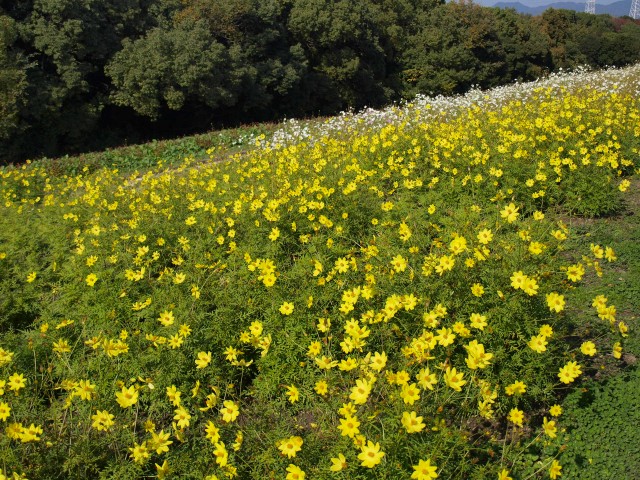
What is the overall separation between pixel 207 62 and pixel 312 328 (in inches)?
710

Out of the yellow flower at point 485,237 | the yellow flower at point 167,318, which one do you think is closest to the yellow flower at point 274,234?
the yellow flower at point 167,318

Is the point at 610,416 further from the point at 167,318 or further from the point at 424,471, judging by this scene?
the point at 167,318

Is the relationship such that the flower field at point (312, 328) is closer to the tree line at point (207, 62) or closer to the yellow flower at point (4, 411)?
the yellow flower at point (4, 411)

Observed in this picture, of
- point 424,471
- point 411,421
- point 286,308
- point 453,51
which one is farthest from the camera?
point 453,51

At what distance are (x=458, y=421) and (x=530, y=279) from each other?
838mm

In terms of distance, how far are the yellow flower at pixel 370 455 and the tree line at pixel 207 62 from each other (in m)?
17.8

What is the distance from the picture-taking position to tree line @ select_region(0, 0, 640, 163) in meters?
17.7

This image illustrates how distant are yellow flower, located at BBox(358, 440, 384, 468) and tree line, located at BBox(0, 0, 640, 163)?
1777cm

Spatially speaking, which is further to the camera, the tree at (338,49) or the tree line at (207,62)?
the tree at (338,49)

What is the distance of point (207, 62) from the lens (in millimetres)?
18875

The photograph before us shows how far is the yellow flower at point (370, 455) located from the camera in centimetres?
184

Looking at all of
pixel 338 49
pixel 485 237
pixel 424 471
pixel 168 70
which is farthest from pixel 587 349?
pixel 338 49

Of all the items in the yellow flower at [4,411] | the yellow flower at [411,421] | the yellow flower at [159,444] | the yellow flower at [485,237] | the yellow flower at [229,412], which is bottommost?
the yellow flower at [159,444]

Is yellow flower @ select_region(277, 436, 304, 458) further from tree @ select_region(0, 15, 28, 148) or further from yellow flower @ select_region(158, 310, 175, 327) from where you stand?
tree @ select_region(0, 15, 28, 148)
